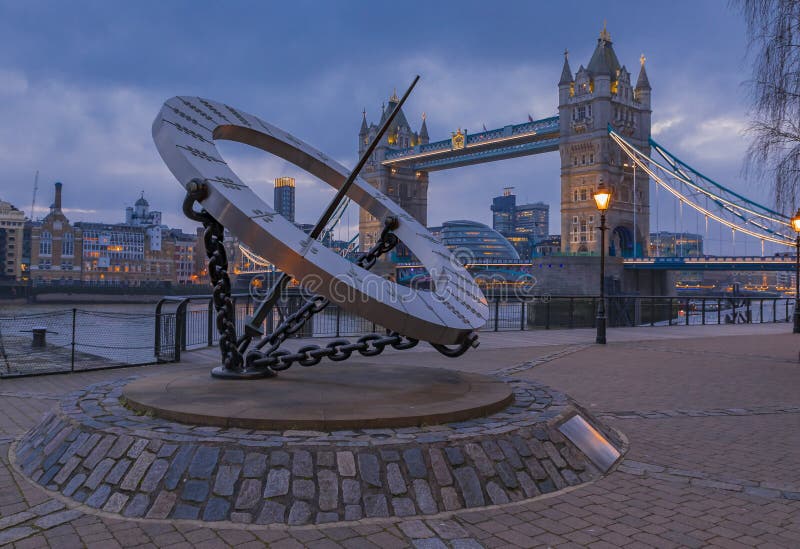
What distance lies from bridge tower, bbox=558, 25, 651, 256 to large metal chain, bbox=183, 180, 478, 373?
59124 mm

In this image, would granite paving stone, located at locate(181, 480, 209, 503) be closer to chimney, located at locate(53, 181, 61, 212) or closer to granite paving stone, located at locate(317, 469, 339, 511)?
granite paving stone, located at locate(317, 469, 339, 511)

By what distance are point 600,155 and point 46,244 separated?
81688 millimetres

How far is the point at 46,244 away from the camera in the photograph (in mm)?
94562

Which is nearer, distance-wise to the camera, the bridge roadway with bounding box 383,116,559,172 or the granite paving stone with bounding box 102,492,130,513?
the granite paving stone with bounding box 102,492,130,513

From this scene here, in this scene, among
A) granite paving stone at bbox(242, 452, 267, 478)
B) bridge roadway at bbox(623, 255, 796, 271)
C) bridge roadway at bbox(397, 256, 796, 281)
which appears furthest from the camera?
bridge roadway at bbox(397, 256, 796, 281)

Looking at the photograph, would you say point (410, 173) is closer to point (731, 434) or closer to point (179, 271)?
point (179, 271)

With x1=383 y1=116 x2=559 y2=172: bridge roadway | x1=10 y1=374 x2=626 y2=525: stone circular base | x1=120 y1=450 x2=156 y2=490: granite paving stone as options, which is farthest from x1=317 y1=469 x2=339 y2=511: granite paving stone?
x1=383 y1=116 x2=559 y2=172: bridge roadway

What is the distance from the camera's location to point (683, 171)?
62.7 metres

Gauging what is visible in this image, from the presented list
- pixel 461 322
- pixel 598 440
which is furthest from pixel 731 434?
pixel 461 322

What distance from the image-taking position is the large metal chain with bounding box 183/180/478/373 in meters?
5.56

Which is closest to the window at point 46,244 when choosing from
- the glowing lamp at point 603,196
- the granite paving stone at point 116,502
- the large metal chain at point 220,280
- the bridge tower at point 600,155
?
the bridge tower at point 600,155

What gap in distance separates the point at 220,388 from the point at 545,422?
2.90 metres

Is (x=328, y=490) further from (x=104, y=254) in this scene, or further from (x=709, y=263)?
(x=104, y=254)

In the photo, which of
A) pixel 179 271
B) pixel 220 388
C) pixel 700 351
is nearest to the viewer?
pixel 220 388
